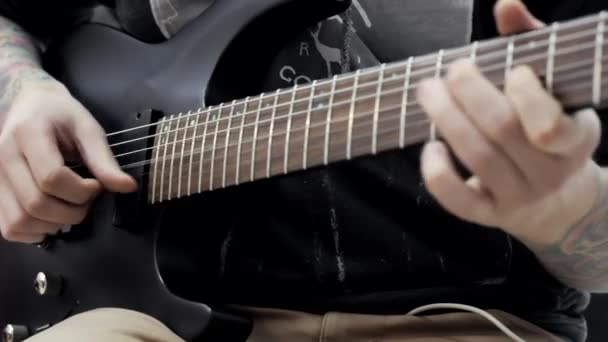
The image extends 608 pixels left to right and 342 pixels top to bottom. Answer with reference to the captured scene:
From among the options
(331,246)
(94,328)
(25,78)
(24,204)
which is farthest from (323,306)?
(25,78)

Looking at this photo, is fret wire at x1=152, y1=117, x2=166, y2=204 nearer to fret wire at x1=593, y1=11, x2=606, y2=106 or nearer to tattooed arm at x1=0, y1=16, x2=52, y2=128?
tattooed arm at x1=0, y1=16, x2=52, y2=128

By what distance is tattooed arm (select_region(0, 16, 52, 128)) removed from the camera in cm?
87

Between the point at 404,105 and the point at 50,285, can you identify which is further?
the point at 50,285

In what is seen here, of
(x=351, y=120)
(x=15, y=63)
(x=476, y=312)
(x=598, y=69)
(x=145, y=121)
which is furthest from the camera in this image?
(x=15, y=63)

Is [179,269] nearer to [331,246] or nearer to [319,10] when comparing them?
[331,246]

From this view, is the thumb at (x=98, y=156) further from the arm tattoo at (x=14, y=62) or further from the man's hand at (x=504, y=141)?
the man's hand at (x=504, y=141)

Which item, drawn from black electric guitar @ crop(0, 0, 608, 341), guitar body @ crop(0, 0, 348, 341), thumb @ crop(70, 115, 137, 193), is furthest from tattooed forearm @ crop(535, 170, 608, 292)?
thumb @ crop(70, 115, 137, 193)

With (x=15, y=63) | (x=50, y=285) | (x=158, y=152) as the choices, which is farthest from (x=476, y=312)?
(x=15, y=63)

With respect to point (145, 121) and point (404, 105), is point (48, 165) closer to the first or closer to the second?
point (145, 121)

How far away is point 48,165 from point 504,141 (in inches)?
19.3

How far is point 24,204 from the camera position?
781mm

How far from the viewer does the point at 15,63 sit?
0.91 meters

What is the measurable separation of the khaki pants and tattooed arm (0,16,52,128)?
0.95 feet

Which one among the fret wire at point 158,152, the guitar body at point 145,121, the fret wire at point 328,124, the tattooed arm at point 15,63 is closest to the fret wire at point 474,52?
the fret wire at point 328,124
